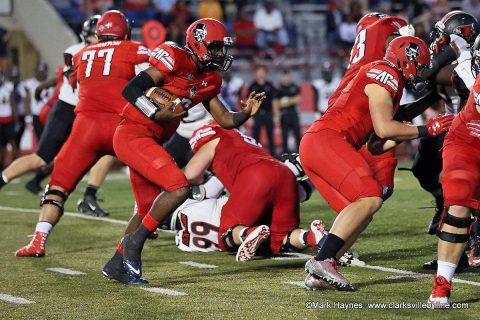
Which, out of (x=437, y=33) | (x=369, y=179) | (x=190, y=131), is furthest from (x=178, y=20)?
(x=369, y=179)

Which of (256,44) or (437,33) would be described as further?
(256,44)

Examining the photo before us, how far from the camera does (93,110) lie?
8281 millimetres

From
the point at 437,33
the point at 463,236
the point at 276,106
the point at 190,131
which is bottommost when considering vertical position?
the point at 276,106

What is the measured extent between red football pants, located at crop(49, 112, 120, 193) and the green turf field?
23.5 inches

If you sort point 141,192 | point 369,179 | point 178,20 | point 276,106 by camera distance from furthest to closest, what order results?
1. point 178,20
2. point 276,106
3. point 141,192
4. point 369,179

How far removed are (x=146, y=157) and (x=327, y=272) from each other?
1421 mm

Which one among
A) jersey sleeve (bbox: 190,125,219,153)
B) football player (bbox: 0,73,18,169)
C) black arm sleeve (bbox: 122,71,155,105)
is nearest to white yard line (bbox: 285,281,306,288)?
black arm sleeve (bbox: 122,71,155,105)

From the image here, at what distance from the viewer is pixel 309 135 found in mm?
6453

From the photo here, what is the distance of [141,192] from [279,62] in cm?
1376

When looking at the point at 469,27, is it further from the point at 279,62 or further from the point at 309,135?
the point at 279,62

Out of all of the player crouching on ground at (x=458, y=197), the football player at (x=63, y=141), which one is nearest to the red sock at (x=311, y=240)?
the player crouching on ground at (x=458, y=197)


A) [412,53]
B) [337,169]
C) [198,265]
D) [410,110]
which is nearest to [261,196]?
[198,265]

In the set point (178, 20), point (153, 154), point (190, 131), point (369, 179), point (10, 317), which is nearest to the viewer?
point (10, 317)

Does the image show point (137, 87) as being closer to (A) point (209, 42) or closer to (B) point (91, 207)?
(A) point (209, 42)
